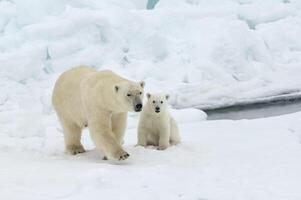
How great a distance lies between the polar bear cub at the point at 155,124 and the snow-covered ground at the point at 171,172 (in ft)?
0.57

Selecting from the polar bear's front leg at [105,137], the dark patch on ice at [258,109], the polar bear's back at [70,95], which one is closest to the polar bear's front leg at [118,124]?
the polar bear's front leg at [105,137]

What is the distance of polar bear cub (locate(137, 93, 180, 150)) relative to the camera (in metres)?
4.84

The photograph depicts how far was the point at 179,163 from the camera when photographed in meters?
3.94

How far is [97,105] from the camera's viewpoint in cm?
410

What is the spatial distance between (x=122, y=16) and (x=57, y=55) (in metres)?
1.83

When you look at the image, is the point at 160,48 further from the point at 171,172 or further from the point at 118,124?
the point at 171,172

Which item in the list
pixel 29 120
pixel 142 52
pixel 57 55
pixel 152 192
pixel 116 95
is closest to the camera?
pixel 152 192

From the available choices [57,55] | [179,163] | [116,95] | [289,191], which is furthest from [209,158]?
[57,55]

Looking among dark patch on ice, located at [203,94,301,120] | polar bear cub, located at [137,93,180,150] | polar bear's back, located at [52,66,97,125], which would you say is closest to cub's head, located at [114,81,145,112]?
polar bear's back, located at [52,66,97,125]

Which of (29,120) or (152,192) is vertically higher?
(152,192)

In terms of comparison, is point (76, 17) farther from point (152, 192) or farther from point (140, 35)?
point (152, 192)

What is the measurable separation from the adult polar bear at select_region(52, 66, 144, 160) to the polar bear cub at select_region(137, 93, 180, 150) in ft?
1.84

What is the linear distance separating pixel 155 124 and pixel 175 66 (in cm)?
617

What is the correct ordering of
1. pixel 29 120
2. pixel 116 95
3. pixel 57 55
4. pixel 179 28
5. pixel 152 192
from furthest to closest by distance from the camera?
1. pixel 179 28
2. pixel 57 55
3. pixel 29 120
4. pixel 116 95
5. pixel 152 192
